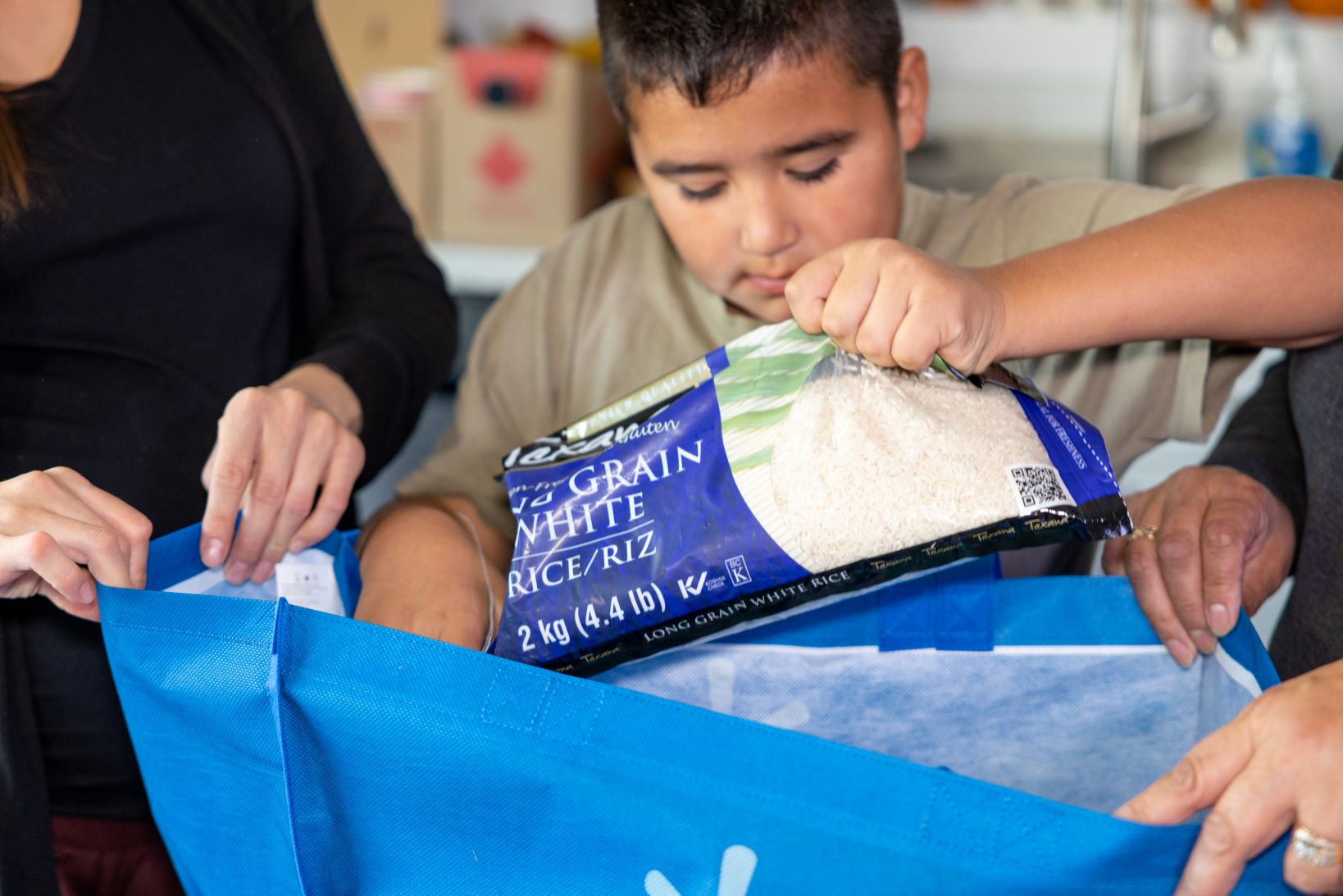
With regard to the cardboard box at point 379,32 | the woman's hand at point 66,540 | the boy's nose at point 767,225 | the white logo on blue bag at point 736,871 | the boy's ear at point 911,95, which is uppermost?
the boy's ear at point 911,95

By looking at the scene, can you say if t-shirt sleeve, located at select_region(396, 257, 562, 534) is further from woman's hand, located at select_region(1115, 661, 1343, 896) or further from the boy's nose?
woman's hand, located at select_region(1115, 661, 1343, 896)

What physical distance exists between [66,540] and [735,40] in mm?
536

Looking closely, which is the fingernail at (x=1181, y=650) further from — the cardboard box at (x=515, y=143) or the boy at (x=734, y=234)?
the cardboard box at (x=515, y=143)

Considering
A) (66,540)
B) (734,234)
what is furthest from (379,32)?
(66,540)

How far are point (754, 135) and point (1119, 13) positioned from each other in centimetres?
208

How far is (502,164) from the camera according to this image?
7.80 ft

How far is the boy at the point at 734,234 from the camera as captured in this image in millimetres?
859

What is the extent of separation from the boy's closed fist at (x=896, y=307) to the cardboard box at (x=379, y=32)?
2.06 m

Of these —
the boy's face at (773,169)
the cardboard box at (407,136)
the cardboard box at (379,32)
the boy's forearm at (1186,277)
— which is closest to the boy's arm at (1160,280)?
the boy's forearm at (1186,277)

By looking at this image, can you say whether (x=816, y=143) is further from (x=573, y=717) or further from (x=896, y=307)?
(x=573, y=717)

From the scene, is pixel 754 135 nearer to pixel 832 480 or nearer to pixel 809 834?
pixel 832 480

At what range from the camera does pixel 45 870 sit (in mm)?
685

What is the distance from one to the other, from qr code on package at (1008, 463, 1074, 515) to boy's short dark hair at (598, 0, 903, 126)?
15.4 inches

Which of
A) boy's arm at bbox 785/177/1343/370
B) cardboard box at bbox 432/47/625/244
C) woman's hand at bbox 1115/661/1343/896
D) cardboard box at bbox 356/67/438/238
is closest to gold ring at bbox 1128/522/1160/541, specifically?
boy's arm at bbox 785/177/1343/370
